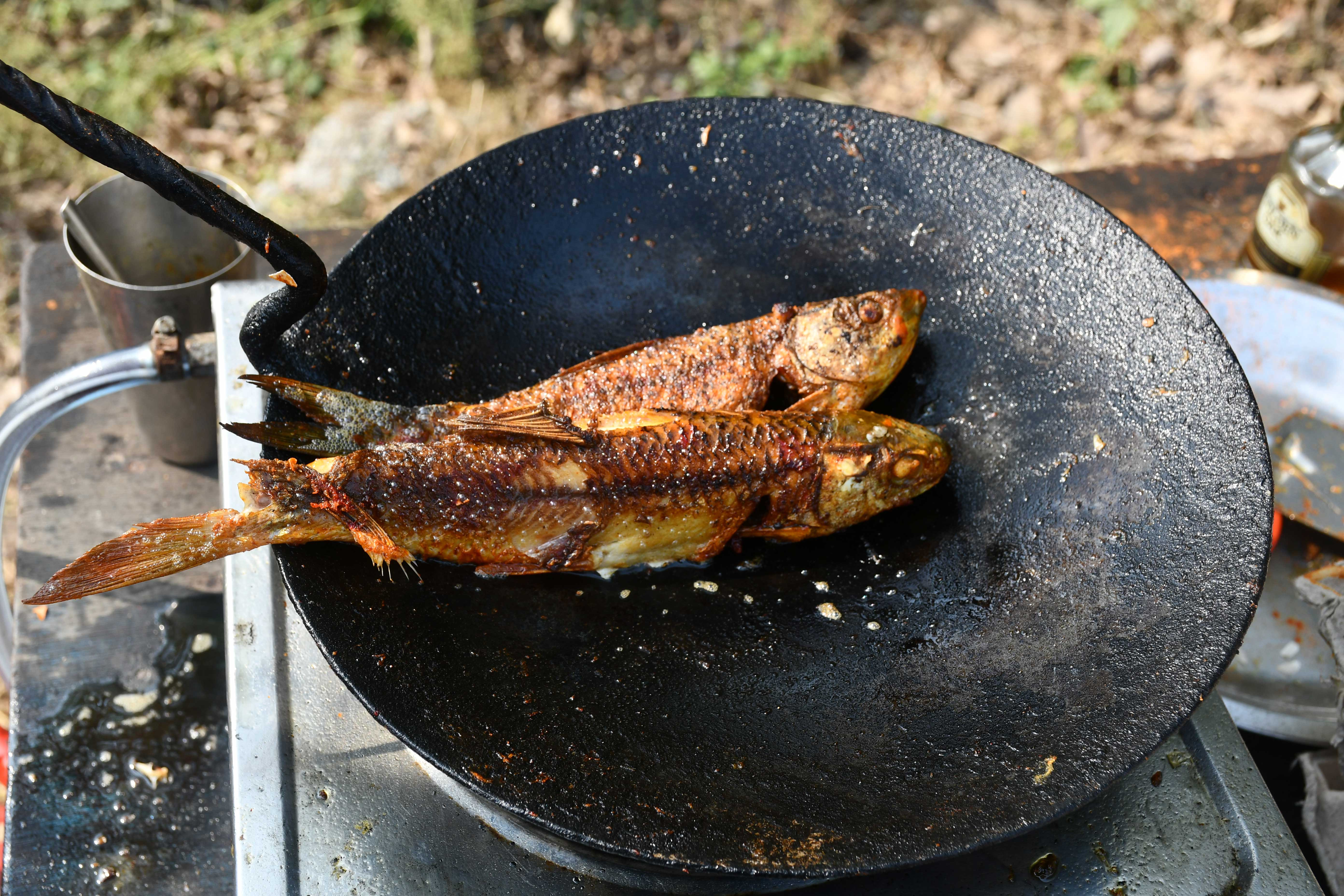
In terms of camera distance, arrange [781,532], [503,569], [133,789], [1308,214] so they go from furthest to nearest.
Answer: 1. [1308,214]
2. [133,789]
3. [781,532]
4. [503,569]

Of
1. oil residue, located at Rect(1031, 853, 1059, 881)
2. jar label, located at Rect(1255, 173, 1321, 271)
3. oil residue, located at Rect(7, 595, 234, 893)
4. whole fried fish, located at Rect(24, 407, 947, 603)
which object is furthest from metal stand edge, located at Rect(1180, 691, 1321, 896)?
oil residue, located at Rect(7, 595, 234, 893)

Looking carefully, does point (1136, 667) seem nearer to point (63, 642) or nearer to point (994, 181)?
point (994, 181)

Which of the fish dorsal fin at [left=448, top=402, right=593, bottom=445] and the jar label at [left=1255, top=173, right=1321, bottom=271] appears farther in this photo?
the jar label at [left=1255, top=173, right=1321, bottom=271]

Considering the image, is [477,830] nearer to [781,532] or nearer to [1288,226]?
[781,532]

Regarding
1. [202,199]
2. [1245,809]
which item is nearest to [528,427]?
[202,199]

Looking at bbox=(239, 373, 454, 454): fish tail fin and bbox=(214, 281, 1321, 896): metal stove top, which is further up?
bbox=(239, 373, 454, 454): fish tail fin

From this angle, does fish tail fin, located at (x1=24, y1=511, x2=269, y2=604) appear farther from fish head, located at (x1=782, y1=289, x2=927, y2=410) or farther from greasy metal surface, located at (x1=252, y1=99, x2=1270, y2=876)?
fish head, located at (x1=782, y1=289, x2=927, y2=410)
